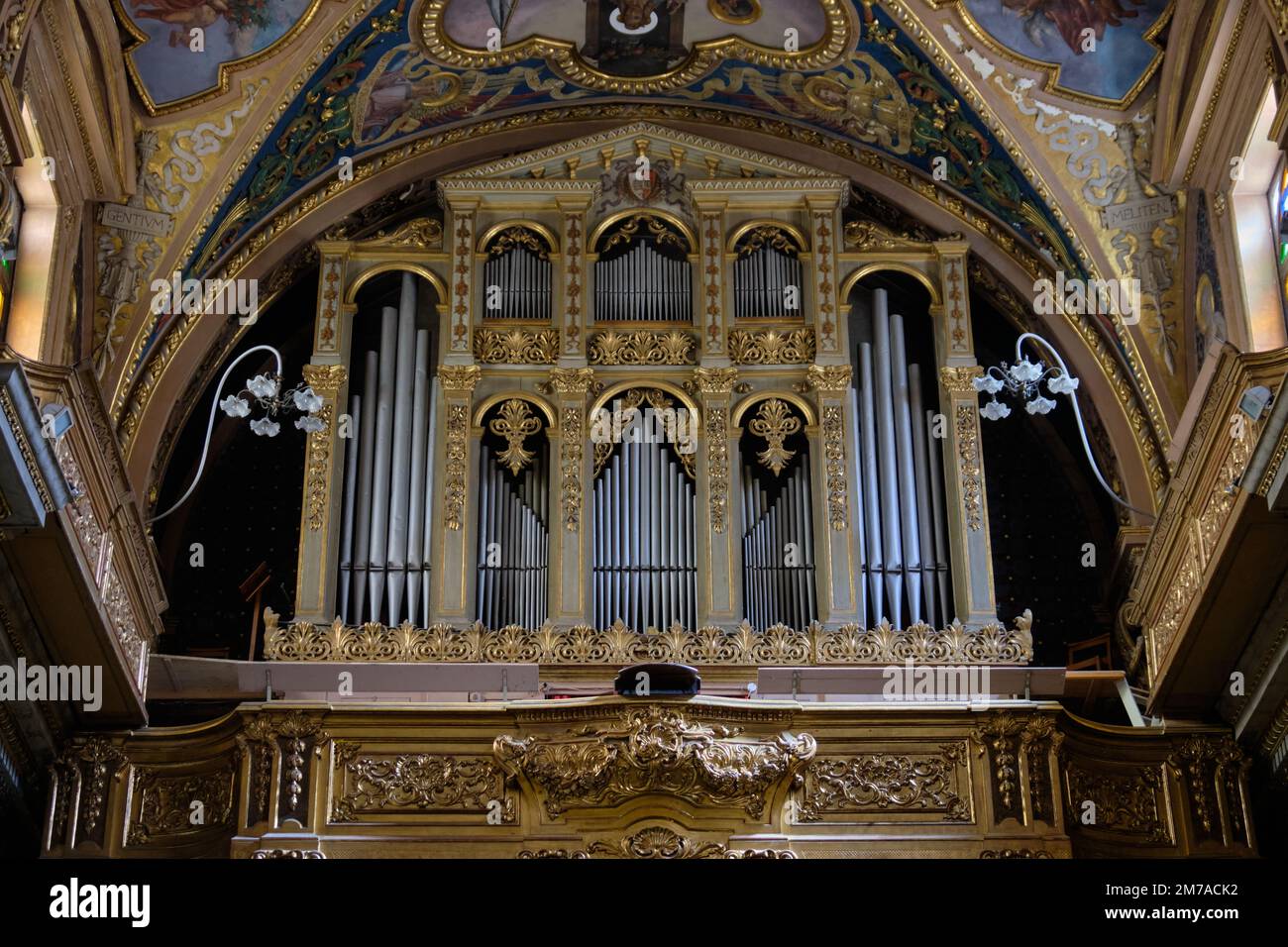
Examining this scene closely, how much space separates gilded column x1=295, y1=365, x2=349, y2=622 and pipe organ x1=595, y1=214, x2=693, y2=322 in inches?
94.8

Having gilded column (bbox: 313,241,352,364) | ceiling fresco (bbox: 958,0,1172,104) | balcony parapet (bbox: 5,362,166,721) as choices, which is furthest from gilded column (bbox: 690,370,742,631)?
balcony parapet (bbox: 5,362,166,721)

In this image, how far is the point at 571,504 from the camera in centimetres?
1739

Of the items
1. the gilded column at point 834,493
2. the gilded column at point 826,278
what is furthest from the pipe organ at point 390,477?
the gilded column at point 826,278

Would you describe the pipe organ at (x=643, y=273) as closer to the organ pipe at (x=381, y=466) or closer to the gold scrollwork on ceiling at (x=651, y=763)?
the organ pipe at (x=381, y=466)

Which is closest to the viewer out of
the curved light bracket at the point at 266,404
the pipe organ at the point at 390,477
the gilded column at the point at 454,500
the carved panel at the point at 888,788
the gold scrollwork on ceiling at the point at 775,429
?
the carved panel at the point at 888,788

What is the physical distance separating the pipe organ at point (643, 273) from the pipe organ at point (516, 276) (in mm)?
484

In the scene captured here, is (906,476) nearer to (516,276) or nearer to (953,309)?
(953,309)

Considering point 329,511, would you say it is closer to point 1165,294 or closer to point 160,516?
point 160,516

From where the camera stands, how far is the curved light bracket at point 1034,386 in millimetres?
16625

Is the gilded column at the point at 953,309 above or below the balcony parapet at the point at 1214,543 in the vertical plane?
above

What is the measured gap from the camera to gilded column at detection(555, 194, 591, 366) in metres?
18.2

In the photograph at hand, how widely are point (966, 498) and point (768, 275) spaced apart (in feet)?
9.08

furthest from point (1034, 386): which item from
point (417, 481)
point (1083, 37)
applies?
point (417, 481)
